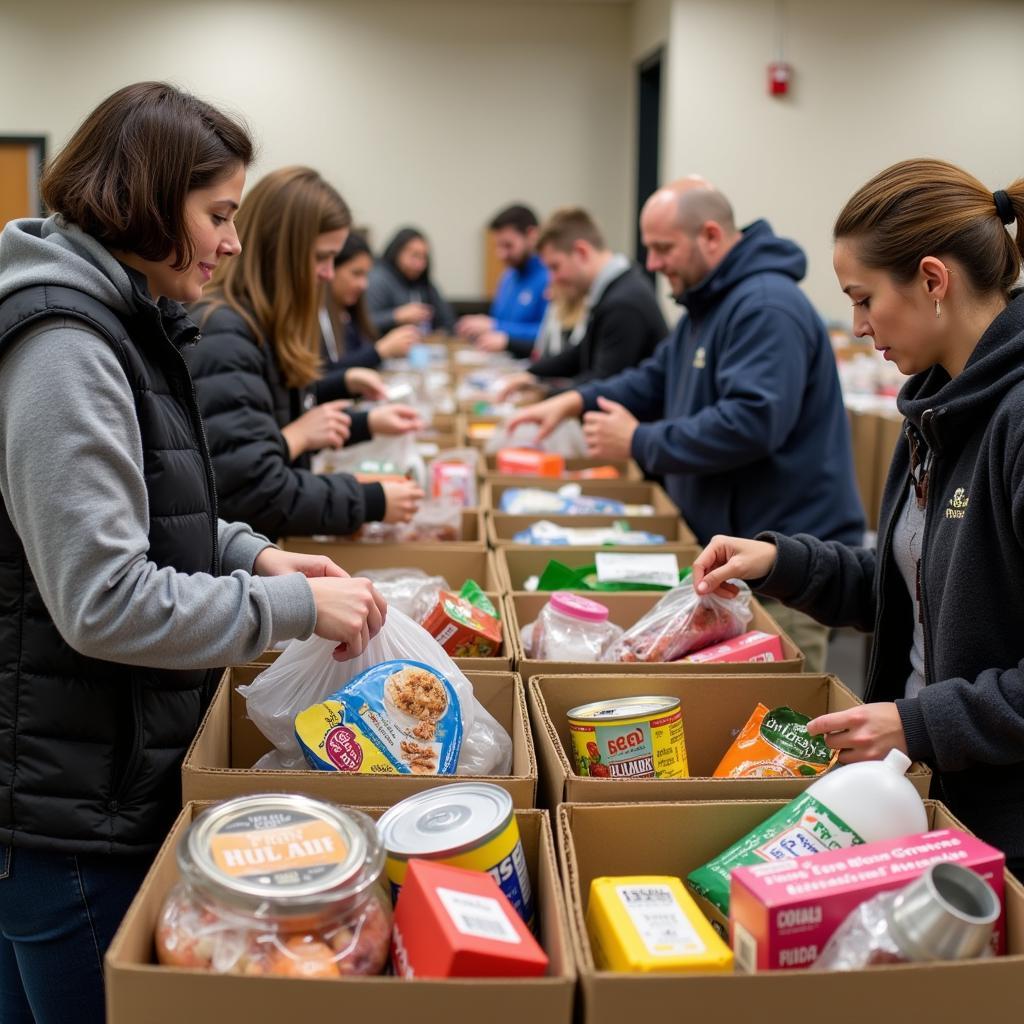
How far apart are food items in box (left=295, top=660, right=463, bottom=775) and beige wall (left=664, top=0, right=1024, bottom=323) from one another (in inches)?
282

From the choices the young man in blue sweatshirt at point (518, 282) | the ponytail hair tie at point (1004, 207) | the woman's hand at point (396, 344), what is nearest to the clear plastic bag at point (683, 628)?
the ponytail hair tie at point (1004, 207)

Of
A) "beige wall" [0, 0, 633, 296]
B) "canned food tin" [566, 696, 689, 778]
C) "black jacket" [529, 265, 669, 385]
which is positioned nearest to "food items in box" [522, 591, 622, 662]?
"canned food tin" [566, 696, 689, 778]

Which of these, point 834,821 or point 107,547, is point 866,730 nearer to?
point 834,821

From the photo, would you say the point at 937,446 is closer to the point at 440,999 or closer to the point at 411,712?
the point at 411,712

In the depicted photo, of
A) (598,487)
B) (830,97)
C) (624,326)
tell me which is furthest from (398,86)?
(598,487)

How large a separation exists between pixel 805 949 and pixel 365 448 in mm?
2212

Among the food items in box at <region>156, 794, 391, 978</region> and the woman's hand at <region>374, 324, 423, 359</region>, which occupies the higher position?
the woman's hand at <region>374, 324, 423, 359</region>

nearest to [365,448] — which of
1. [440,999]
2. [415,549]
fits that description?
[415,549]

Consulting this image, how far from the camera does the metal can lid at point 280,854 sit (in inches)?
36.8

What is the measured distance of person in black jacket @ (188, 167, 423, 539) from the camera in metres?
2.18

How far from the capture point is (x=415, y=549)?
235 centimetres

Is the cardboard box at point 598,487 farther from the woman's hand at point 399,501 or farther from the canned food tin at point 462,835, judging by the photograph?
the canned food tin at point 462,835

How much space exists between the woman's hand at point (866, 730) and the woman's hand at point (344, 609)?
0.55m

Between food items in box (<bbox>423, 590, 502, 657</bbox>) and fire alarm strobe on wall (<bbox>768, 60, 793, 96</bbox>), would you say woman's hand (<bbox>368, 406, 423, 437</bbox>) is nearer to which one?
food items in box (<bbox>423, 590, 502, 657</bbox>)
